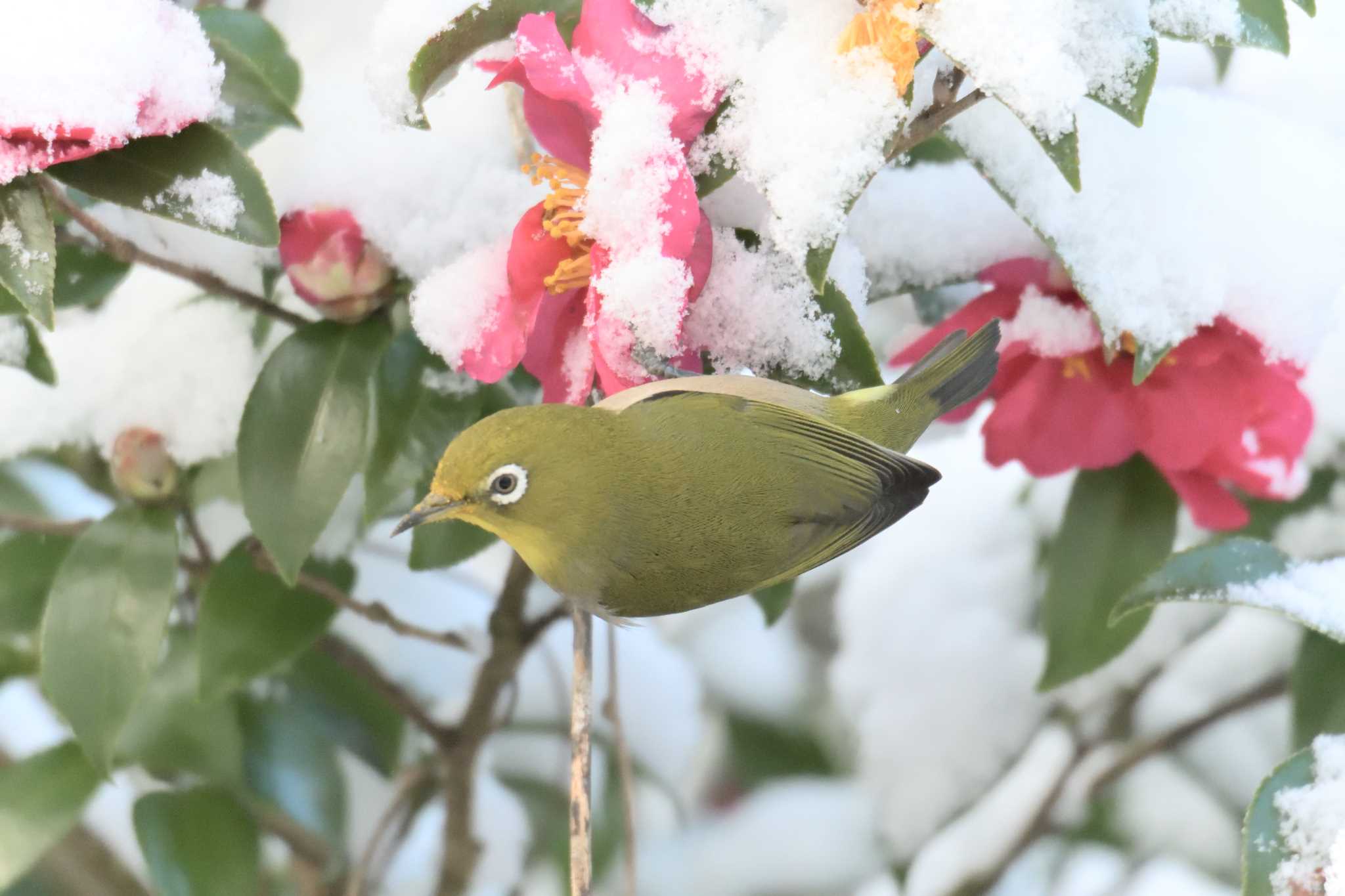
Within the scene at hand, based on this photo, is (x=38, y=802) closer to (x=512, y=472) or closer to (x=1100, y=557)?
(x=512, y=472)

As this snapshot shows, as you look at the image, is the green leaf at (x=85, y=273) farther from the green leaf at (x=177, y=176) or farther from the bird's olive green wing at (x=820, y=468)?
the bird's olive green wing at (x=820, y=468)

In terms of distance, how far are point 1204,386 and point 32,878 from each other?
3.72ft

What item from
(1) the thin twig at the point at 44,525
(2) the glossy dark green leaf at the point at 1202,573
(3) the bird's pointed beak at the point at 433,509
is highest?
(1) the thin twig at the point at 44,525

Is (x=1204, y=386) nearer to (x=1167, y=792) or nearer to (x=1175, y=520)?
(x=1175, y=520)

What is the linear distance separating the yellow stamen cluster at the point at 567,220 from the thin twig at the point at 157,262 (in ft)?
0.62

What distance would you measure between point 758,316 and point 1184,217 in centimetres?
23

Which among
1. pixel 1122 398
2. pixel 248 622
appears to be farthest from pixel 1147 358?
pixel 248 622

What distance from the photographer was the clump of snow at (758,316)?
550 mm

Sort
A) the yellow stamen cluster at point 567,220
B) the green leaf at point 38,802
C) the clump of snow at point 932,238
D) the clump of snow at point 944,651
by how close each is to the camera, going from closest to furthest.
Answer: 1. the yellow stamen cluster at point 567,220
2. the clump of snow at point 932,238
3. the green leaf at point 38,802
4. the clump of snow at point 944,651

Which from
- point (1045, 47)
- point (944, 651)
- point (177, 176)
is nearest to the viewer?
point (1045, 47)

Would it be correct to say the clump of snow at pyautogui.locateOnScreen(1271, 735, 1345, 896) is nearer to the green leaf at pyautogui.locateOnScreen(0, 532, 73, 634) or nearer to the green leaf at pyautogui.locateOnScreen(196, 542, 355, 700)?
the green leaf at pyautogui.locateOnScreen(196, 542, 355, 700)

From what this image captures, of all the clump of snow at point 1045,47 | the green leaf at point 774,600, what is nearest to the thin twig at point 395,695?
the green leaf at point 774,600

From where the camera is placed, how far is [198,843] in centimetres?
79

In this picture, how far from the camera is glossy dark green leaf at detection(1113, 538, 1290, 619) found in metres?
0.56
